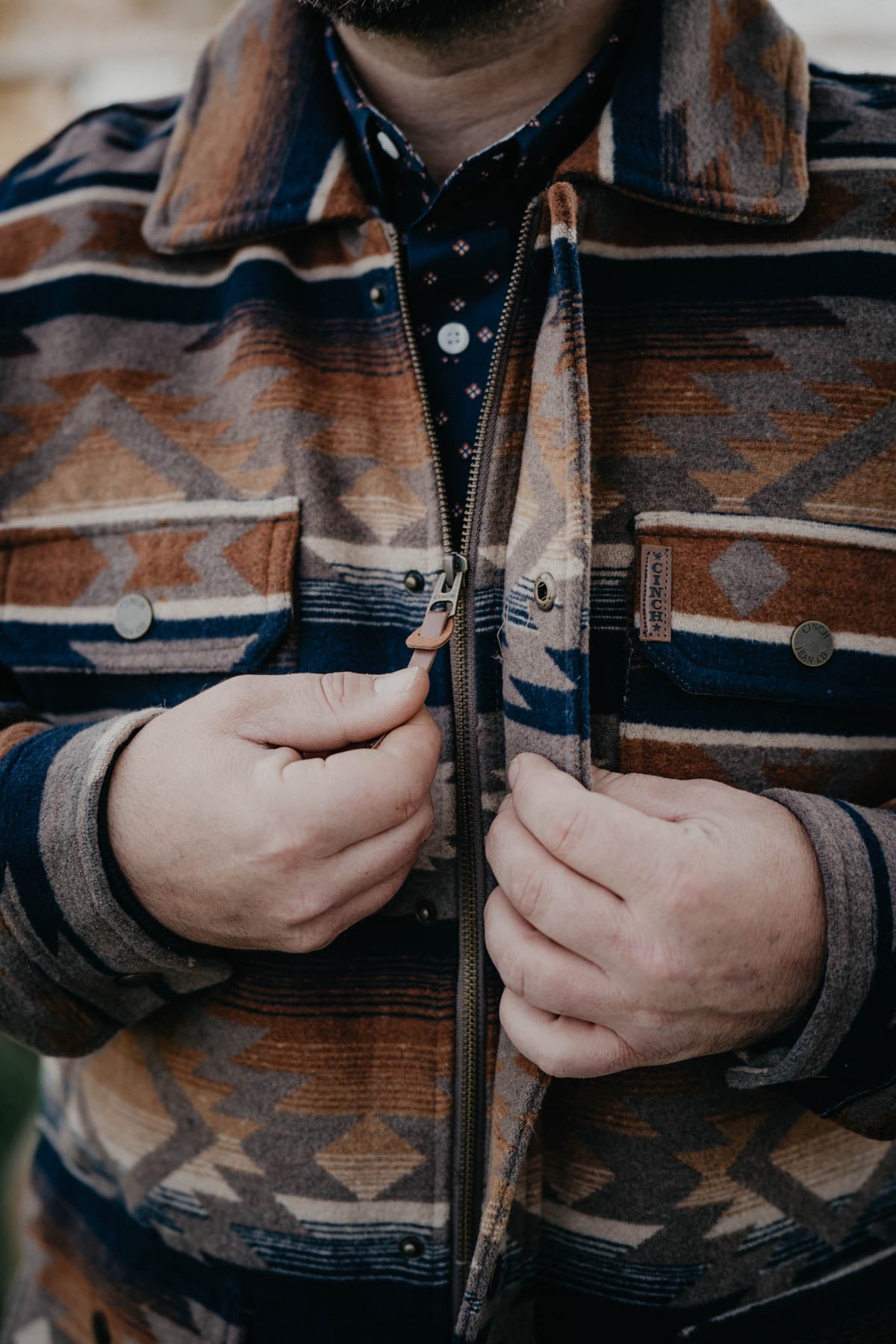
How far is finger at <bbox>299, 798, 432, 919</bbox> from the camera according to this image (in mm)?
921

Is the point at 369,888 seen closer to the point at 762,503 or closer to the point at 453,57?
the point at 762,503

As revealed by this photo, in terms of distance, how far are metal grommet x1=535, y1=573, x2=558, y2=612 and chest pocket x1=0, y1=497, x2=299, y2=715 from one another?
338 mm

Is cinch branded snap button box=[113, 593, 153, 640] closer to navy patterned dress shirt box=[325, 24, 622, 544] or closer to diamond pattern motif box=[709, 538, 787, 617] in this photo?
navy patterned dress shirt box=[325, 24, 622, 544]

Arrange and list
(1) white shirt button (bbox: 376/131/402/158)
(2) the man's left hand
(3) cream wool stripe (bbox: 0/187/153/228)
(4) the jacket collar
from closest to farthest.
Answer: (2) the man's left hand, (4) the jacket collar, (1) white shirt button (bbox: 376/131/402/158), (3) cream wool stripe (bbox: 0/187/153/228)

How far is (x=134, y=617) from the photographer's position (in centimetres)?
117

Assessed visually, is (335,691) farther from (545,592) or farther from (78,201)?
(78,201)

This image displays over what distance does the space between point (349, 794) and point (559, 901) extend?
25 cm

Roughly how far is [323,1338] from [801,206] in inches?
64.7

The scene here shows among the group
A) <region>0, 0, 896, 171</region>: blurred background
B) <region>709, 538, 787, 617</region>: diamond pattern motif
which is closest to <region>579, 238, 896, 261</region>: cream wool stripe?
<region>709, 538, 787, 617</region>: diamond pattern motif

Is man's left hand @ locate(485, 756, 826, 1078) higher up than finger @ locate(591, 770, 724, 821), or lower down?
lower down

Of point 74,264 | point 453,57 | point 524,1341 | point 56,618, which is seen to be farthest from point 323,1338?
point 453,57

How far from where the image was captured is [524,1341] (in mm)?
1161

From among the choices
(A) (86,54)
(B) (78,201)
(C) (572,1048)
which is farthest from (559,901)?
(A) (86,54)

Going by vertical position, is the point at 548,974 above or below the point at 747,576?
below
